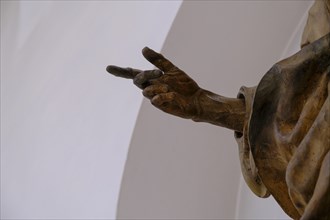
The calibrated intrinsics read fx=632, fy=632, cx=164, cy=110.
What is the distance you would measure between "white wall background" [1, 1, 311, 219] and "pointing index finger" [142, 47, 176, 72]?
7.24 feet

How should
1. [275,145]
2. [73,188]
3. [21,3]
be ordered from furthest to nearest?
[21,3] < [73,188] < [275,145]

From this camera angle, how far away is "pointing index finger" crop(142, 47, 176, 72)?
5.41 ft

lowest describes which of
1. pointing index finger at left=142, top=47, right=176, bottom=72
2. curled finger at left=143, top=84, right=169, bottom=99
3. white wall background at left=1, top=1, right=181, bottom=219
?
white wall background at left=1, top=1, right=181, bottom=219

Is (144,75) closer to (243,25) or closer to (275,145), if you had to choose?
(275,145)

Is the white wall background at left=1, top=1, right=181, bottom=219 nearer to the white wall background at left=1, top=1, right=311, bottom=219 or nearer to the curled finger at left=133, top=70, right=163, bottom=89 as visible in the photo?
the white wall background at left=1, top=1, right=311, bottom=219

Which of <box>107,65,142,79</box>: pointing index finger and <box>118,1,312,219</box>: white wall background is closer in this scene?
<box>107,65,142,79</box>: pointing index finger

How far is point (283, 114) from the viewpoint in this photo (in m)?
1.42

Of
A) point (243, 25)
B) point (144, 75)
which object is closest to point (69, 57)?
point (243, 25)

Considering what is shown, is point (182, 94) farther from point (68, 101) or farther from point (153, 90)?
point (68, 101)

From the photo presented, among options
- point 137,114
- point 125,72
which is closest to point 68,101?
point 137,114

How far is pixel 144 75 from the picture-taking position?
5.32ft

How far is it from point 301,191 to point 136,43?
3012 mm

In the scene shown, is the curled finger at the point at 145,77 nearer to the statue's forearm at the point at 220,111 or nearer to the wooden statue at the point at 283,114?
the wooden statue at the point at 283,114

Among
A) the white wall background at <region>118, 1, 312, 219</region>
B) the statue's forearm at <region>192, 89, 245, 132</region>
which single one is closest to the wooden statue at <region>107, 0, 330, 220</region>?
the statue's forearm at <region>192, 89, 245, 132</region>
